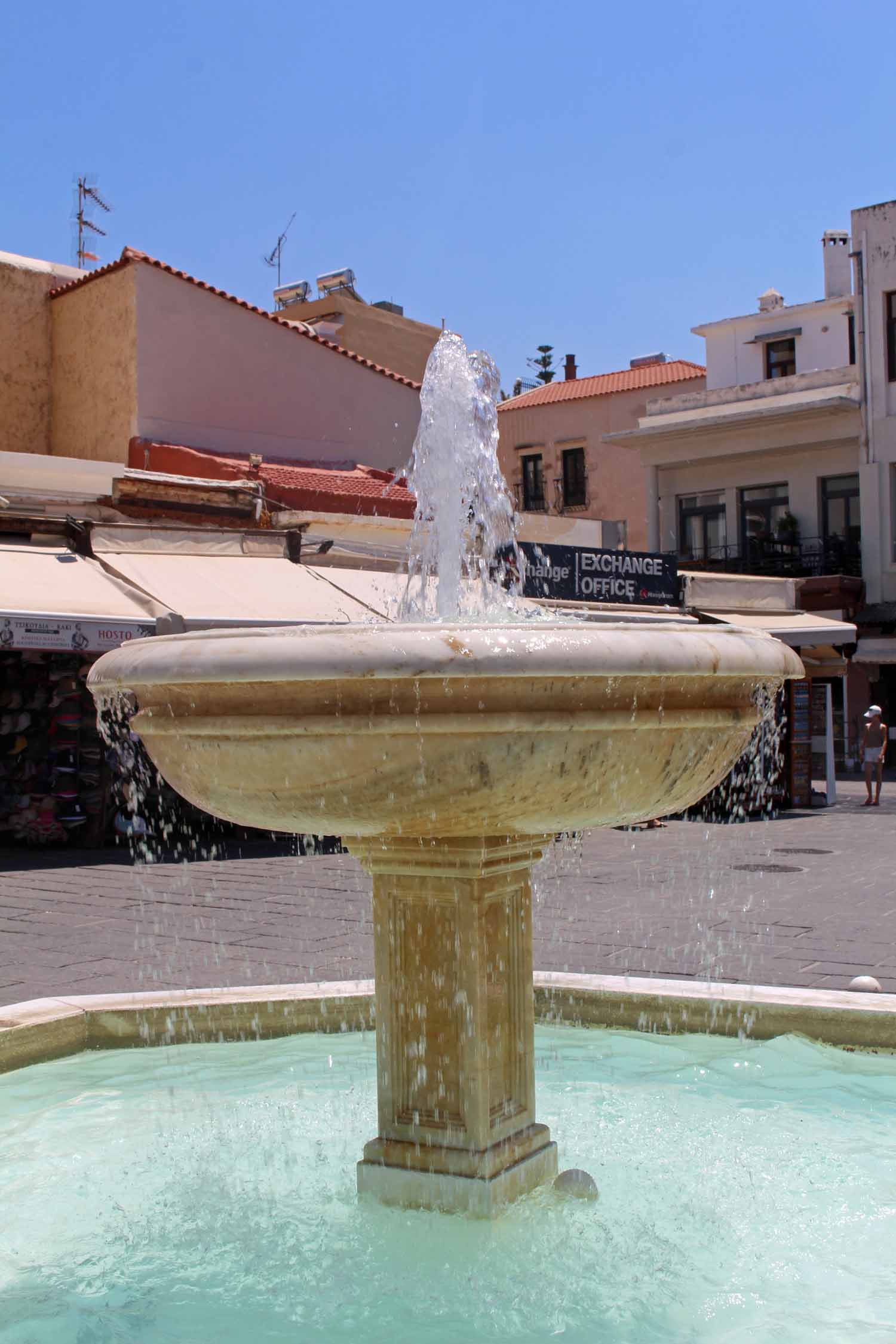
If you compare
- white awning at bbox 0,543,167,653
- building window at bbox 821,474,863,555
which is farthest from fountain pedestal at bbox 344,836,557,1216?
building window at bbox 821,474,863,555

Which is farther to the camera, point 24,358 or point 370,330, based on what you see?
point 370,330

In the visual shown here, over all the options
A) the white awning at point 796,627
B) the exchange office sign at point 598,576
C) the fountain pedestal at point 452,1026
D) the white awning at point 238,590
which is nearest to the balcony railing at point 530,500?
the white awning at point 796,627

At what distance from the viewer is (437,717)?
2287 mm

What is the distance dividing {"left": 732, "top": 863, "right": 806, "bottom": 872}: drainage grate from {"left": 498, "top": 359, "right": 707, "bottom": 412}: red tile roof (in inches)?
1004

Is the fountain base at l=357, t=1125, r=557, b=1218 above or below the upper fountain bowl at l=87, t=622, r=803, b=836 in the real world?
below

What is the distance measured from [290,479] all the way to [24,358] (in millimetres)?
4107

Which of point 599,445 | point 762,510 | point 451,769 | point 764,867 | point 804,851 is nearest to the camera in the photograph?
point 451,769

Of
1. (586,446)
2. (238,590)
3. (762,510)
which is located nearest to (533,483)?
(586,446)

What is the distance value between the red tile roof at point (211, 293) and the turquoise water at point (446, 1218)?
13.9m

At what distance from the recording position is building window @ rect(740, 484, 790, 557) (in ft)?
101

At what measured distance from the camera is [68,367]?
56.8 feet

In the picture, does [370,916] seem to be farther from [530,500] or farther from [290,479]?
[530,500]

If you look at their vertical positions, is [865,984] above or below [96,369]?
below

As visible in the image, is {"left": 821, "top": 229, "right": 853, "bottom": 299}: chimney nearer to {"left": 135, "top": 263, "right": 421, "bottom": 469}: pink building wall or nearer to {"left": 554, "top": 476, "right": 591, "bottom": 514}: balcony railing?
{"left": 554, "top": 476, "right": 591, "bottom": 514}: balcony railing
